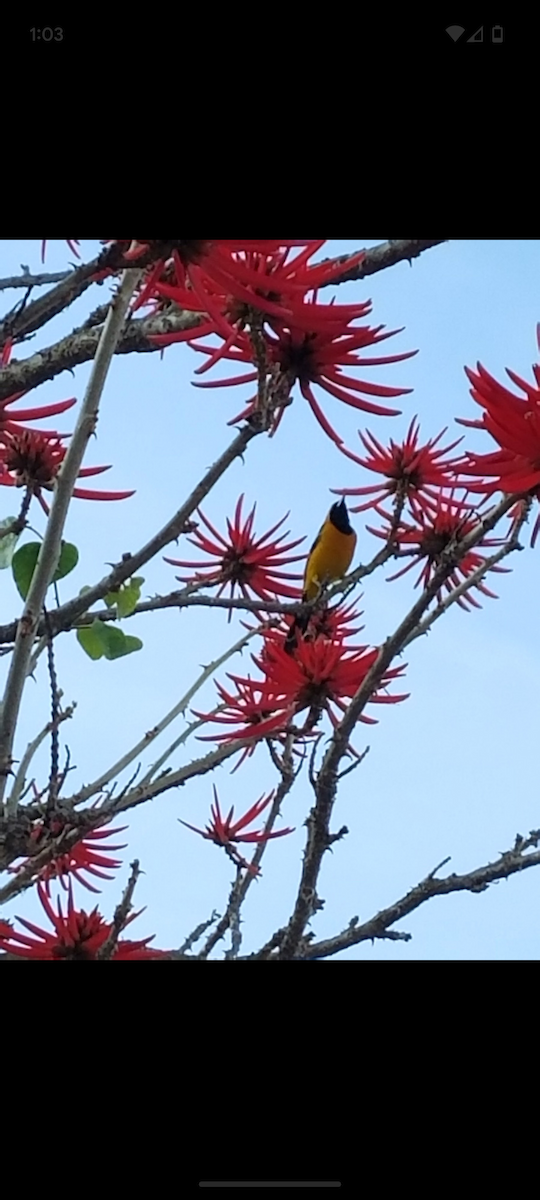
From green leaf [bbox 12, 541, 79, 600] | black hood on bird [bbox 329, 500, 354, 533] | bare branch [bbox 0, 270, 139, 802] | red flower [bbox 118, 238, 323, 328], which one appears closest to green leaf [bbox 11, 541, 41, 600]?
green leaf [bbox 12, 541, 79, 600]

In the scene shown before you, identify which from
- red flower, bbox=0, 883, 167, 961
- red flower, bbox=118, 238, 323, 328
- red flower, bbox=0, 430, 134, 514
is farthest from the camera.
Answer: red flower, bbox=0, 430, 134, 514

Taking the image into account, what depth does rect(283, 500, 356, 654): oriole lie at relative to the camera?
968mm

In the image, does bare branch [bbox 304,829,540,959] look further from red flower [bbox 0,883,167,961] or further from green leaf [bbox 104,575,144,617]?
green leaf [bbox 104,575,144,617]

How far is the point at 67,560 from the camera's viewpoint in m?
0.76

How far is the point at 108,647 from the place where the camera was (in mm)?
769

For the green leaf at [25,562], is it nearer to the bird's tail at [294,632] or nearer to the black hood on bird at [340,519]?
the bird's tail at [294,632]

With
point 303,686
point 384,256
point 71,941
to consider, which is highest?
point 384,256

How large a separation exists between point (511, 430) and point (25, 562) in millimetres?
288

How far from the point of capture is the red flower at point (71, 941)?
0.65 metres

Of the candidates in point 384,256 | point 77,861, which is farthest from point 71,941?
point 384,256
